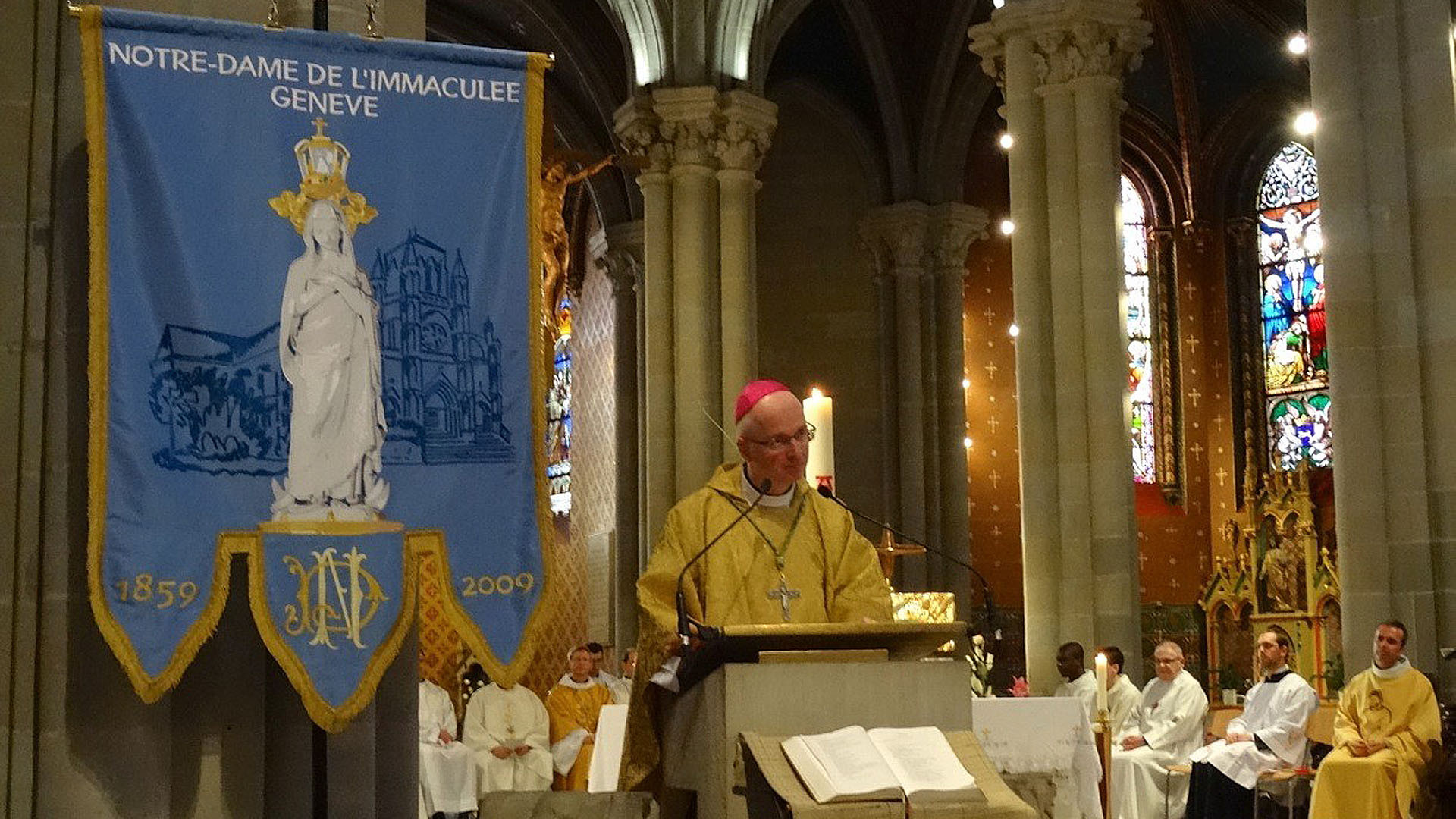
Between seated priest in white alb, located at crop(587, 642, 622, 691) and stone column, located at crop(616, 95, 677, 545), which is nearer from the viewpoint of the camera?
seated priest in white alb, located at crop(587, 642, 622, 691)

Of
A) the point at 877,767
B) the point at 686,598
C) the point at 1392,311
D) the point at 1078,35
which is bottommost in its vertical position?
the point at 877,767

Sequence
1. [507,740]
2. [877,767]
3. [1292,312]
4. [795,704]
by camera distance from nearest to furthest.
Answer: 1. [877,767]
2. [795,704]
3. [507,740]
4. [1292,312]

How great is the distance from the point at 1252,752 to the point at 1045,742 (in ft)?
5.80

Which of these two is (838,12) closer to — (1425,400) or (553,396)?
(553,396)

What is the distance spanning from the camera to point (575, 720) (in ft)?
43.0

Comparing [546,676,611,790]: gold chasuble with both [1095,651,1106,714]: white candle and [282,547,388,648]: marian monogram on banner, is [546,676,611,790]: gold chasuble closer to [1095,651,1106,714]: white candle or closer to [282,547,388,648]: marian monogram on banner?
[1095,651,1106,714]: white candle

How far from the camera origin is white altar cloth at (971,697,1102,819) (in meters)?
9.51

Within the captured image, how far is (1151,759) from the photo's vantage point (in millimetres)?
11688

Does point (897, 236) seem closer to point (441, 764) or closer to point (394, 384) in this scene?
point (441, 764)

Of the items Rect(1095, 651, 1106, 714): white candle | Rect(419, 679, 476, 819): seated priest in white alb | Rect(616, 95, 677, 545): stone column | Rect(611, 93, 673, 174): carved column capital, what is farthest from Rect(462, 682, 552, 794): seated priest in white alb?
Rect(611, 93, 673, 174): carved column capital

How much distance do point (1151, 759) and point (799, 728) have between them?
25.8 ft

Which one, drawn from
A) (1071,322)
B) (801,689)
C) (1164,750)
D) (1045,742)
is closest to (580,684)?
(1164,750)

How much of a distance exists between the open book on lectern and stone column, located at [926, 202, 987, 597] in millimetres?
16311

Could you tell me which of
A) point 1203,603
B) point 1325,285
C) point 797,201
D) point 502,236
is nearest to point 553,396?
point 797,201
